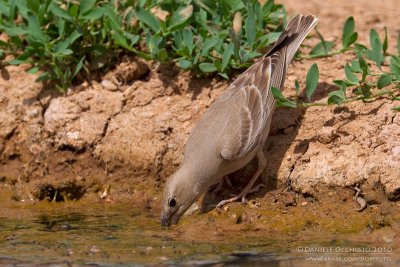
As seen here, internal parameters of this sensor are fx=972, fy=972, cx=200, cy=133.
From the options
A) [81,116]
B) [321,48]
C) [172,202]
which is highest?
[321,48]

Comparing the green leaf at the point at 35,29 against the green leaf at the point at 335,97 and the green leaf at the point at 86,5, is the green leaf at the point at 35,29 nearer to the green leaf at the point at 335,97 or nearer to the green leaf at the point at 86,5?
the green leaf at the point at 86,5

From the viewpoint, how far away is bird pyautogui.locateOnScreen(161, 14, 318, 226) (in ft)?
26.6

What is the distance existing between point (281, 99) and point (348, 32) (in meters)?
1.31

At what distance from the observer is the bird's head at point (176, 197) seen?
7.96 metres

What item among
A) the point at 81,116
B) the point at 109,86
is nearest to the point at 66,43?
the point at 109,86

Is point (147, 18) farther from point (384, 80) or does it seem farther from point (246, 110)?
point (384, 80)

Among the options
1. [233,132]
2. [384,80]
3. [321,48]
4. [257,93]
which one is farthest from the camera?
[321,48]

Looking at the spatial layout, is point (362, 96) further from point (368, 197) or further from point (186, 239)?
point (186, 239)

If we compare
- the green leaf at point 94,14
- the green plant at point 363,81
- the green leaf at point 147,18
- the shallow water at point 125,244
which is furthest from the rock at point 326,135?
the green leaf at point 94,14

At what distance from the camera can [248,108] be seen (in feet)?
27.8

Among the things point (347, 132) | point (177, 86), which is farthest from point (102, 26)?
point (347, 132)

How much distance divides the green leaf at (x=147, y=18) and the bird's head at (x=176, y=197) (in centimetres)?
166

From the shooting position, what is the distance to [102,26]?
9406mm

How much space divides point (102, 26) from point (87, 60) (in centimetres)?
36
